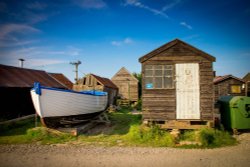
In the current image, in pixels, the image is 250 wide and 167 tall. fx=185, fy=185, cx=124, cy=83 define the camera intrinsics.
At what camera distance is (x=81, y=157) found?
6.48 m

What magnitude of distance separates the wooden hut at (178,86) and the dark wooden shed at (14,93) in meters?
9.75

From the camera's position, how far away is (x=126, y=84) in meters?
28.3

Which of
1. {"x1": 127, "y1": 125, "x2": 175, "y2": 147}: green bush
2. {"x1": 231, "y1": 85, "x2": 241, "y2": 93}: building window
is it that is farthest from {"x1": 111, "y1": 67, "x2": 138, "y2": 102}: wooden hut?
{"x1": 127, "y1": 125, "x2": 175, "y2": 147}: green bush

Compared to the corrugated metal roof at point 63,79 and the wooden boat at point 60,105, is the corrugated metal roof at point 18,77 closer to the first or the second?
the wooden boat at point 60,105

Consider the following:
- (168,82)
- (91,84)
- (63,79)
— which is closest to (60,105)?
(168,82)

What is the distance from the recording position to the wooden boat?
9133 millimetres

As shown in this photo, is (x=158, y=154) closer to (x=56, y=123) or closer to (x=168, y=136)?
(x=168, y=136)

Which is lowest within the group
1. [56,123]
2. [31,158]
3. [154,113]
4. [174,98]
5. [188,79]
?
[31,158]

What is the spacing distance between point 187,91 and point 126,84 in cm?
1891

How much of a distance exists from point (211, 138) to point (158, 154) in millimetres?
2900

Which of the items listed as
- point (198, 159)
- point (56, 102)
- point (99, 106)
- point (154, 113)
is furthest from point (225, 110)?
point (56, 102)

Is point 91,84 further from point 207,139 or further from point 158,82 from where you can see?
point 207,139

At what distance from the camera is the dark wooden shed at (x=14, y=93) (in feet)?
42.4

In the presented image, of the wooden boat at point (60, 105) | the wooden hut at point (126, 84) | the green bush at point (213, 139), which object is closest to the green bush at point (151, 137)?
the green bush at point (213, 139)
